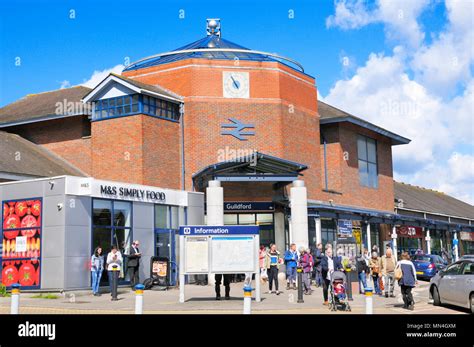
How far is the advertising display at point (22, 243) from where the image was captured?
21.6m

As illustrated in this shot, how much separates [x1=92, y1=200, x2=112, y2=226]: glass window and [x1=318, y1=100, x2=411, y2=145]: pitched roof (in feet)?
57.3

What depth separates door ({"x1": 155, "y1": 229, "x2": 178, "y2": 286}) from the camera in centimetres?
2526

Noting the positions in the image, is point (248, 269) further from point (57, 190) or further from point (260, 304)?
point (57, 190)

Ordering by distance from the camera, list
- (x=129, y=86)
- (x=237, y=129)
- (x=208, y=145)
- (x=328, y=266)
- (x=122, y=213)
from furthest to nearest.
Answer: (x=237, y=129) → (x=208, y=145) → (x=129, y=86) → (x=122, y=213) → (x=328, y=266)

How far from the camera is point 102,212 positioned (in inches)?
894

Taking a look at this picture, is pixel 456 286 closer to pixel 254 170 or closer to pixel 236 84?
pixel 254 170

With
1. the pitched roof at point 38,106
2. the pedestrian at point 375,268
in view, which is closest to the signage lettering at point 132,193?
the pedestrian at point 375,268

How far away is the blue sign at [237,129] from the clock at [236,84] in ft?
4.53

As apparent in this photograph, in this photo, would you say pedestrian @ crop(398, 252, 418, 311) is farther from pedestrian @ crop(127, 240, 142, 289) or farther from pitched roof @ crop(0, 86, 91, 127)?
pitched roof @ crop(0, 86, 91, 127)

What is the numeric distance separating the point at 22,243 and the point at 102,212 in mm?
2954

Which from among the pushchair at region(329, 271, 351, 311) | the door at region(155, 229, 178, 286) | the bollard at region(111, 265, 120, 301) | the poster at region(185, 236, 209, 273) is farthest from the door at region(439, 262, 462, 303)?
the door at region(155, 229, 178, 286)

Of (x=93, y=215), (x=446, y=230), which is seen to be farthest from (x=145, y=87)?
(x=446, y=230)

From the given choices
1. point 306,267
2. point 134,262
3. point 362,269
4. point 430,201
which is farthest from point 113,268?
point 430,201
